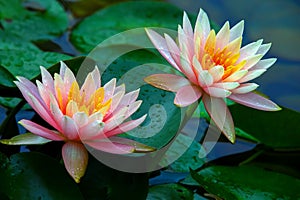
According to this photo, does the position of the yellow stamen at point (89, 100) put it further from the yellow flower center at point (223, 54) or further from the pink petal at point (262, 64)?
the pink petal at point (262, 64)

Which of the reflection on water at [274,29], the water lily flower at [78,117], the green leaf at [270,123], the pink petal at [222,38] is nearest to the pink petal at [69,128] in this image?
the water lily flower at [78,117]

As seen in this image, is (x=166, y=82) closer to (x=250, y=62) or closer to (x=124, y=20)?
(x=250, y=62)

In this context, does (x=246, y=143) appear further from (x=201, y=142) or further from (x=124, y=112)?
(x=124, y=112)

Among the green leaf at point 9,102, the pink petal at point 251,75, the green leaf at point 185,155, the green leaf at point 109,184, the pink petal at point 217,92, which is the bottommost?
the green leaf at point 185,155

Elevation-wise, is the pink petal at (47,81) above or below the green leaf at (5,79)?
above

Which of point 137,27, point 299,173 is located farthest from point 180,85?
point 137,27

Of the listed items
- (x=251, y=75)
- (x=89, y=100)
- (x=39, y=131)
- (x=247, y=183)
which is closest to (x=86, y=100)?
(x=89, y=100)

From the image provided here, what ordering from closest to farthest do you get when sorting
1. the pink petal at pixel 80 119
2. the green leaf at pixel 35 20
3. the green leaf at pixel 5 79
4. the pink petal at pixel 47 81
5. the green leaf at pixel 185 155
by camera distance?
the pink petal at pixel 80 119, the pink petal at pixel 47 81, the green leaf at pixel 5 79, the green leaf at pixel 185 155, the green leaf at pixel 35 20
